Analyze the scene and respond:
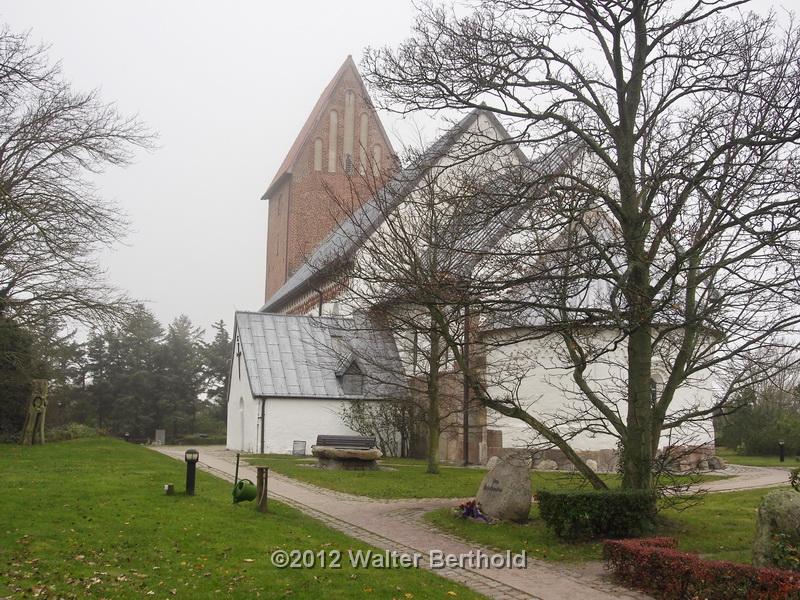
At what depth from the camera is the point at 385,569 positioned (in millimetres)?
9109

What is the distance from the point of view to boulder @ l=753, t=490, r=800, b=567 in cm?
839

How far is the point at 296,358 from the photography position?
30.9m

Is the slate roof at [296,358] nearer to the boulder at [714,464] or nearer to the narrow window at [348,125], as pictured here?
the boulder at [714,464]

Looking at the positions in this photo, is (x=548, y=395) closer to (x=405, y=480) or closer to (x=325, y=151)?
(x=405, y=480)

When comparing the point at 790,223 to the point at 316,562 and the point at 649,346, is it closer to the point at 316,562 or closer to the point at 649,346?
the point at 649,346

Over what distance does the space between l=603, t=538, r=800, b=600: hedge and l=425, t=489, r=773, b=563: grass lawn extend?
1.04 m

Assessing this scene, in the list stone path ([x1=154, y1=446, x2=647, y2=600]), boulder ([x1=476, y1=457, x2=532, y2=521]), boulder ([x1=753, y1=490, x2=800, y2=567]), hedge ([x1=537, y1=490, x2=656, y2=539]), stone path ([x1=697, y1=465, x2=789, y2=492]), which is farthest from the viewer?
stone path ([x1=697, y1=465, x2=789, y2=492])

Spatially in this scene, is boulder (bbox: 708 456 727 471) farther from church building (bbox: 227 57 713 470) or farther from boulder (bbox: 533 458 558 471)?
boulder (bbox: 533 458 558 471)

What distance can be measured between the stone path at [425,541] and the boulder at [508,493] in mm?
1102

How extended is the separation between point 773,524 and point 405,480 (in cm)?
1160

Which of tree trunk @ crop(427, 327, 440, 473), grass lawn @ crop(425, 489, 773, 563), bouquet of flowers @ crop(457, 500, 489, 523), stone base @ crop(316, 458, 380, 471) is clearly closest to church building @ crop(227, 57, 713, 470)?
tree trunk @ crop(427, 327, 440, 473)

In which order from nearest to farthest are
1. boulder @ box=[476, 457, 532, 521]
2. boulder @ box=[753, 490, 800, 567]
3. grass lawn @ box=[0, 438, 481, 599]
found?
grass lawn @ box=[0, 438, 481, 599] < boulder @ box=[753, 490, 800, 567] < boulder @ box=[476, 457, 532, 521]

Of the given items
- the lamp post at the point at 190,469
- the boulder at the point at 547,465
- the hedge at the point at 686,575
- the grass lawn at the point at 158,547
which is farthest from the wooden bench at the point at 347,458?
the hedge at the point at 686,575

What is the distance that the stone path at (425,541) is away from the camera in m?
8.49
